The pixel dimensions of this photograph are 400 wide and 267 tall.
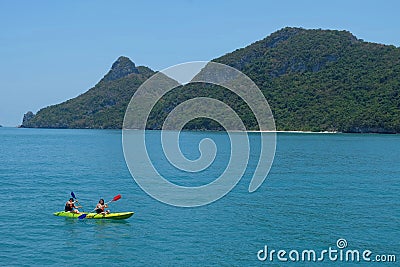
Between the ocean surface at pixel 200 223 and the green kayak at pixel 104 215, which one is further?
the green kayak at pixel 104 215

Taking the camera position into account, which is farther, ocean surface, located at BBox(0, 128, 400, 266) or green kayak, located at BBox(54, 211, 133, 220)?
green kayak, located at BBox(54, 211, 133, 220)

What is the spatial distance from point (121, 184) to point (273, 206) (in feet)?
60.2

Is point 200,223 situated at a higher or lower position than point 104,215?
lower

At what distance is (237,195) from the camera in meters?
42.0

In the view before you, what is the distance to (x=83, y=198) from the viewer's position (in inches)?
1578

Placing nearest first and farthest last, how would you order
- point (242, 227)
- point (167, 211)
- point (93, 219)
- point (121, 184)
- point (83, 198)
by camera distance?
point (242, 227) → point (93, 219) → point (167, 211) → point (83, 198) → point (121, 184)

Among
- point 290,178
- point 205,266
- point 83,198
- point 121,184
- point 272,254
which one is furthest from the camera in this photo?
point 290,178

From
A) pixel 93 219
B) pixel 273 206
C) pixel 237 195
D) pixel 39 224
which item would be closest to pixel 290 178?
pixel 237 195

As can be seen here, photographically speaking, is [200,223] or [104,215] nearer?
[200,223]

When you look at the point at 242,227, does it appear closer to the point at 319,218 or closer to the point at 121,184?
the point at 319,218

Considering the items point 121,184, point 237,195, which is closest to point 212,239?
point 237,195

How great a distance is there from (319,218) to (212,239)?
29.9 ft

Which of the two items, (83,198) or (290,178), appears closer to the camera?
(83,198)

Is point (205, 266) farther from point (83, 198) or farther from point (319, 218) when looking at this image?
point (83, 198)
